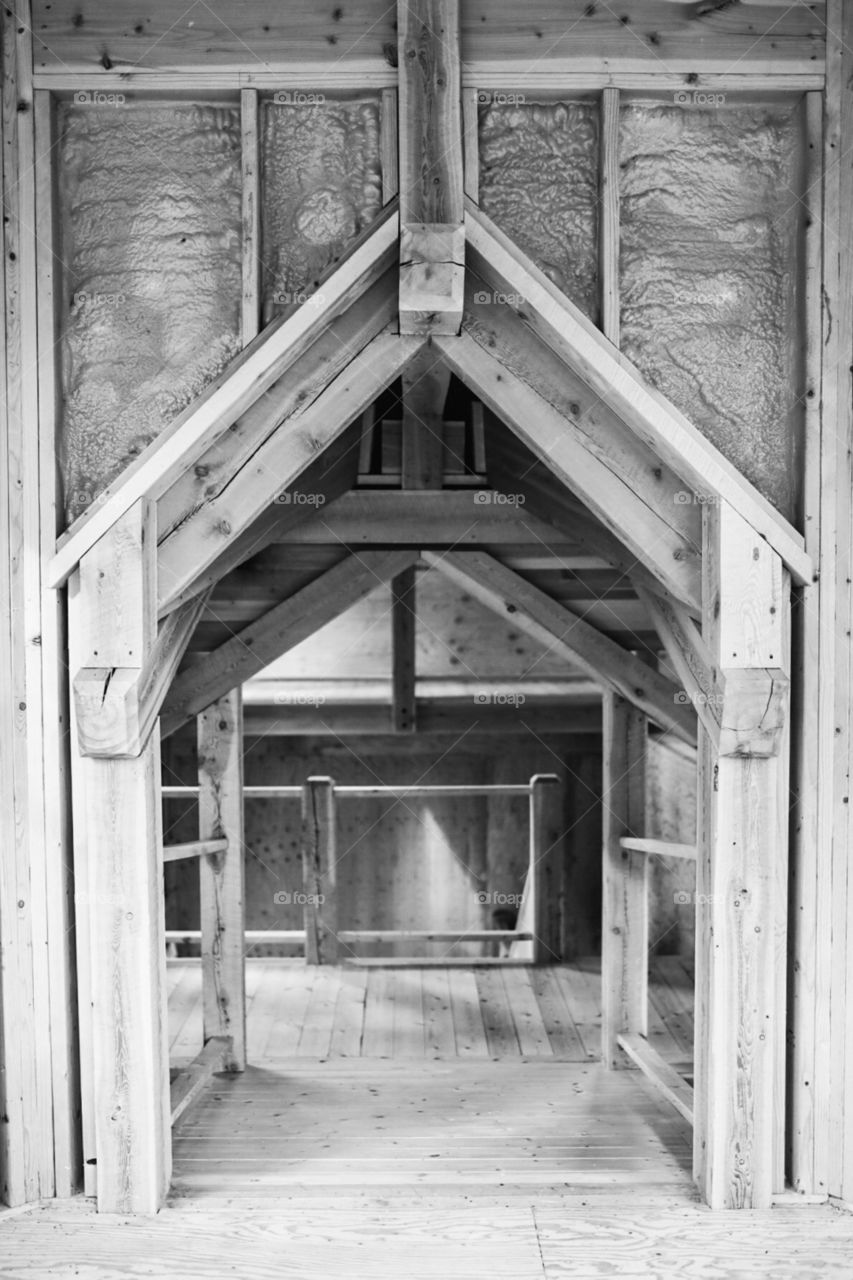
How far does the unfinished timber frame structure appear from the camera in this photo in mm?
3023

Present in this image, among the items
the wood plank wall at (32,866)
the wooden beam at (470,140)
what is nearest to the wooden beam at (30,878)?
the wood plank wall at (32,866)

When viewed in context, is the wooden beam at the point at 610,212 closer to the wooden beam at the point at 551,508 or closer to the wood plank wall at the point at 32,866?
the wooden beam at the point at 551,508

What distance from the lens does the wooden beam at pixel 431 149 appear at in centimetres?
292

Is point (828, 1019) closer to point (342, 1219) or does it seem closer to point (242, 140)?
point (342, 1219)

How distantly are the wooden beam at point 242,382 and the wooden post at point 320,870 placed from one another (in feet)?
11.8

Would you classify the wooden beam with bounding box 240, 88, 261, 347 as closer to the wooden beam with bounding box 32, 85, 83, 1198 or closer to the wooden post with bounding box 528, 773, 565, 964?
the wooden beam with bounding box 32, 85, 83, 1198

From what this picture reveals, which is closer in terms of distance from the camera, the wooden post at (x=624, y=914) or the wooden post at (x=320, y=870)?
the wooden post at (x=624, y=914)

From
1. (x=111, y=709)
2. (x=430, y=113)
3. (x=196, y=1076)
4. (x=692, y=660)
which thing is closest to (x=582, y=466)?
(x=692, y=660)

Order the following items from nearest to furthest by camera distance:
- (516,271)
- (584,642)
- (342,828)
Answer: (516,271), (584,642), (342,828)

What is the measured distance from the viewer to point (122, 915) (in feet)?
10.2

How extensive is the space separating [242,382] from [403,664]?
426cm

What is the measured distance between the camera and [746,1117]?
315 centimetres

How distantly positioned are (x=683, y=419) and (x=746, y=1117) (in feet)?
6.97

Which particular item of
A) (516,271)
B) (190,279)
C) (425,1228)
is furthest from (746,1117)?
(190,279)
